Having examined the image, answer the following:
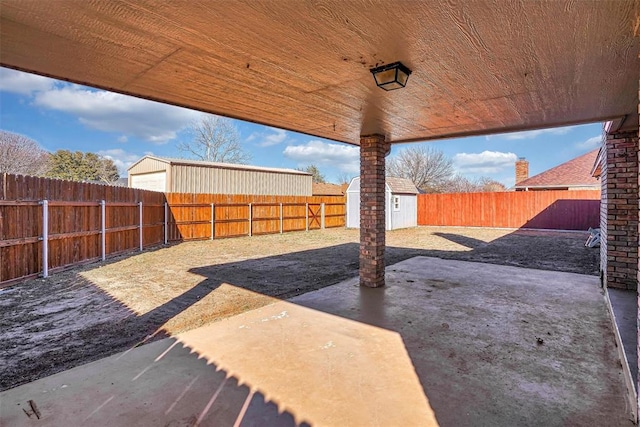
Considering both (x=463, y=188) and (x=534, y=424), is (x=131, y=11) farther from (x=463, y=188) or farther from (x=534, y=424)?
(x=463, y=188)

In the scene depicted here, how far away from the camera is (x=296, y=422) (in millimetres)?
2020

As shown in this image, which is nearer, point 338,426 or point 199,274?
point 338,426

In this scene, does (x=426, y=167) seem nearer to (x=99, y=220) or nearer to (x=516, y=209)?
(x=516, y=209)

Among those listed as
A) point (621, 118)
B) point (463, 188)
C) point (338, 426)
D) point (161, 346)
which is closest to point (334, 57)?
point (338, 426)

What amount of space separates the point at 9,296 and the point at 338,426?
569cm

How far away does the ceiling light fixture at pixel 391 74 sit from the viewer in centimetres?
257

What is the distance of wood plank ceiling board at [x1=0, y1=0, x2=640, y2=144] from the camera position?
71.9 inches

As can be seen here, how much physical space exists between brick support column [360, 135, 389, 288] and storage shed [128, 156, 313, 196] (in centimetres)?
1389

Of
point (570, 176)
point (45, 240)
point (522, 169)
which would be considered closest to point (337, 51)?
point (45, 240)

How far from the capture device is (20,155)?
61.6 ft

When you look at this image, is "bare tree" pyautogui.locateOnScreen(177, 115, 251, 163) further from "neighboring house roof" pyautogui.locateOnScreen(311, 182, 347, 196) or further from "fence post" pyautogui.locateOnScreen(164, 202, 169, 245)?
"fence post" pyautogui.locateOnScreen(164, 202, 169, 245)

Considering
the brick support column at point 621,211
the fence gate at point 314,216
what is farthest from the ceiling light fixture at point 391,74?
the fence gate at point 314,216

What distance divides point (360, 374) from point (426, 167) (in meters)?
32.5

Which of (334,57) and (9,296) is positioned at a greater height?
(334,57)
